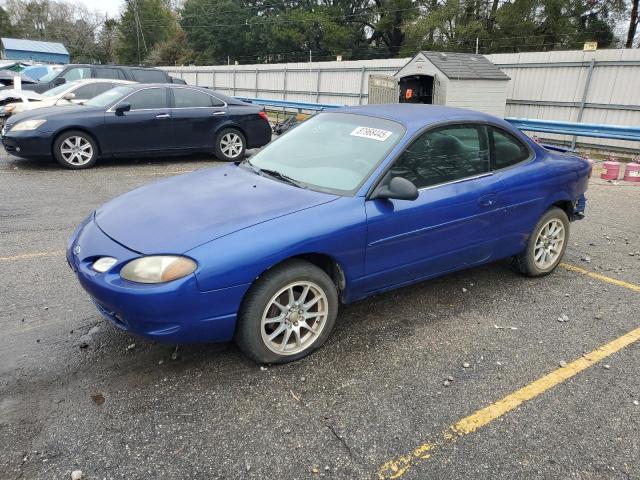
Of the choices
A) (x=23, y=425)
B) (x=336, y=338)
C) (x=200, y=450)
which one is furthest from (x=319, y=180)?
(x=23, y=425)

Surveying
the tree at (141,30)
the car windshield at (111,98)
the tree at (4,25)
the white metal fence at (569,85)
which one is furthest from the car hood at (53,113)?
the tree at (4,25)

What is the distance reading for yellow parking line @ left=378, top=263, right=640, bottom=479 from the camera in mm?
2436

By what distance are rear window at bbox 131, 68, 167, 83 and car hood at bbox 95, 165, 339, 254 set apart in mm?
11873

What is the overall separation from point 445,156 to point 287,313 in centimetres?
176

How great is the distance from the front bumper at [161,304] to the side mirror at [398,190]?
1.10m

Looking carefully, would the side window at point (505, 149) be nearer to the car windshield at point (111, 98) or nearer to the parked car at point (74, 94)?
the car windshield at point (111, 98)

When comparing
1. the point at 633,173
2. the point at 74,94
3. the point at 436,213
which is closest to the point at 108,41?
the point at 74,94

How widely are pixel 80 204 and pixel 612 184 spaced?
8882mm

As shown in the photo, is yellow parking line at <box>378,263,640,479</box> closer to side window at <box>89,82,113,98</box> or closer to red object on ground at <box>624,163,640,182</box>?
Result: red object on ground at <box>624,163,640,182</box>

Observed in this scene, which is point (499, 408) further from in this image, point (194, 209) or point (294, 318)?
point (194, 209)

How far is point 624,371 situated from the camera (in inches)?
128

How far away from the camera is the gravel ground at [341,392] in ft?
8.02

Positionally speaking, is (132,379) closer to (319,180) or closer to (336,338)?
(336,338)

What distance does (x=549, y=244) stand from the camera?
469 centimetres
